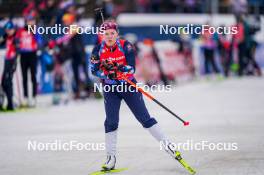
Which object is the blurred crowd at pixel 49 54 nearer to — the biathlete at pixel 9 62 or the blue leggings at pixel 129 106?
the biathlete at pixel 9 62

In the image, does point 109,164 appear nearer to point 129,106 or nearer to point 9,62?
point 129,106

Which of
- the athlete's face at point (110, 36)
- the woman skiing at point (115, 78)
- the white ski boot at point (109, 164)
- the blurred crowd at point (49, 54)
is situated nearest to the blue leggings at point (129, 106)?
the woman skiing at point (115, 78)

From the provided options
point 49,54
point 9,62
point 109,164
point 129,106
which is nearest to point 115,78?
point 129,106

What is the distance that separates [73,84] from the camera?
68.2 ft

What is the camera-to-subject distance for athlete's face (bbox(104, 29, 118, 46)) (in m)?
9.58

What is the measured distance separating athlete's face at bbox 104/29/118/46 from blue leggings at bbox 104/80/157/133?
0.59m

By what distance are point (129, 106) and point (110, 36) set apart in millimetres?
879

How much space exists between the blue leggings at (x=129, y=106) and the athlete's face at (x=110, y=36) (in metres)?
0.59

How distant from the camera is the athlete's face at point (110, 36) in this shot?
31.4ft

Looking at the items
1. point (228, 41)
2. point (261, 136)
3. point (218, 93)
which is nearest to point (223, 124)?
point (261, 136)

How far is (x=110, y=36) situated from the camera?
960cm

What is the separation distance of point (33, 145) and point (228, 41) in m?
18.7

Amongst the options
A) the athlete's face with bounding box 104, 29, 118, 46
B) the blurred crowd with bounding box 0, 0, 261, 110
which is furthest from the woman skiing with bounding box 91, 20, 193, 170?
the blurred crowd with bounding box 0, 0, 261, 110

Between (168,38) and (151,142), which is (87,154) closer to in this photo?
(151,142)
